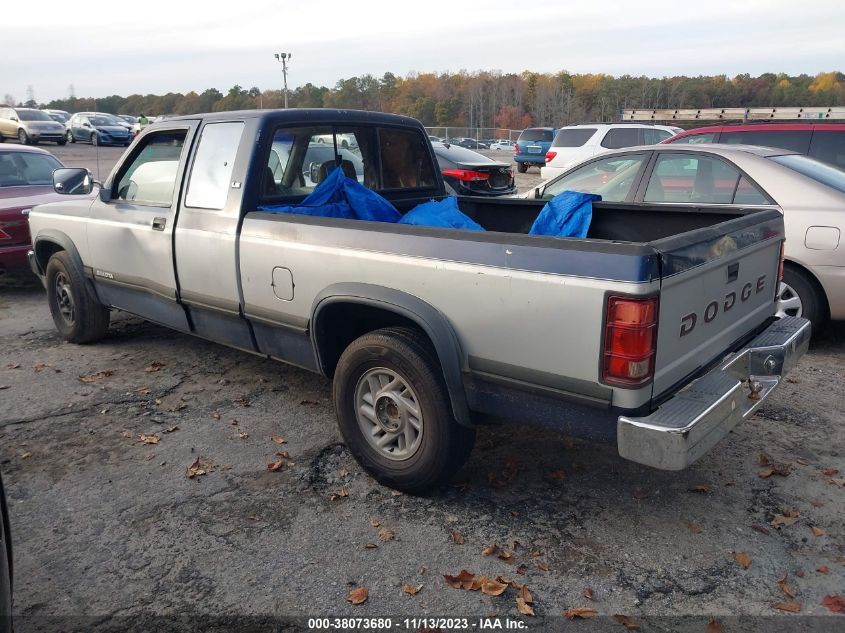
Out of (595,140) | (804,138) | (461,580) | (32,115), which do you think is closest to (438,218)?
(461,580)

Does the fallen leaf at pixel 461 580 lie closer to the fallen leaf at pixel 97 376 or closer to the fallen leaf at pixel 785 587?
the fallen leaf at pixel 785 587

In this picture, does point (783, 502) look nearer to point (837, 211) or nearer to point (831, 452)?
point (831, 452)

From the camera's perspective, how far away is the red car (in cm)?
761

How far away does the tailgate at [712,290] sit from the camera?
2.82 meters

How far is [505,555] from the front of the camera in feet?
10.2

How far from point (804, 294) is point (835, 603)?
3.28 meters

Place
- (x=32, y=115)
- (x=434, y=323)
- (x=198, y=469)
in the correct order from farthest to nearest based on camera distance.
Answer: (x=32, y=115), (x=198, y=469), (x=434, y=323)

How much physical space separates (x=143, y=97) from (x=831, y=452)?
119216mm

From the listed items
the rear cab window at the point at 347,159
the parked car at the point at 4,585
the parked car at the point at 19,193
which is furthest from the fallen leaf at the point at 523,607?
the parked car at the point at 19,193

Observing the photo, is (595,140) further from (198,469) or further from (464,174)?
(198,469)

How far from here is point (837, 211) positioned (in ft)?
17.4

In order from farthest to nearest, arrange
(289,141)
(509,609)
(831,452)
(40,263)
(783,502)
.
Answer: (40,263), (289,141), (831,452), (783,502), (509,609)

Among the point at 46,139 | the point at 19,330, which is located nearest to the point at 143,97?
the point at 46,139

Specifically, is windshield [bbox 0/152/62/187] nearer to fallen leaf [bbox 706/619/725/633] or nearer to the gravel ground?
the gravel ground
